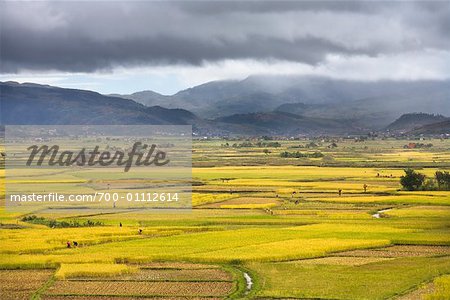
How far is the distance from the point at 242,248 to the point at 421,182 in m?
43.5

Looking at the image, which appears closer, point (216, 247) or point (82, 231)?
point (216, 247)

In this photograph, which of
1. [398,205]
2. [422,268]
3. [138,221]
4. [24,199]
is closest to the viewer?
[422,268]

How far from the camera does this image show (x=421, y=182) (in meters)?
79.7

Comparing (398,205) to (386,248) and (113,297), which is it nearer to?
(386,248)

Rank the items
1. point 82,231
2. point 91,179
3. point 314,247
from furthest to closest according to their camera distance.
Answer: point 91,179 → point 82,231 → point 314,247

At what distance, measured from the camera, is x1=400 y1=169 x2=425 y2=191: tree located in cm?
7881

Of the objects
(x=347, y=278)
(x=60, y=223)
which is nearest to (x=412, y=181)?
(x=60, y=223)

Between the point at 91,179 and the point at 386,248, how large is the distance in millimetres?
60442

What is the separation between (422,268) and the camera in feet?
117

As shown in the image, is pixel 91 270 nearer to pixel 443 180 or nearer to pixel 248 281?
pixel 248 281

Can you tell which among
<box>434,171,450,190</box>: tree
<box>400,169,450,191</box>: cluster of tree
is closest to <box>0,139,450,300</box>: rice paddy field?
<box>400,169,450,191</box>: cluster of tree

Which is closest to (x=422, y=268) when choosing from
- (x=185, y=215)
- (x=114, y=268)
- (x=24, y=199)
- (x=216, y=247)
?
(x=216, y=247)

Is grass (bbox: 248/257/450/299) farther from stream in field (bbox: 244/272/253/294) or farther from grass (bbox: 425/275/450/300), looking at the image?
grass (bbox: 425/275/450/300)

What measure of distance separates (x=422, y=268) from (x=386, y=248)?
716 centimetres
